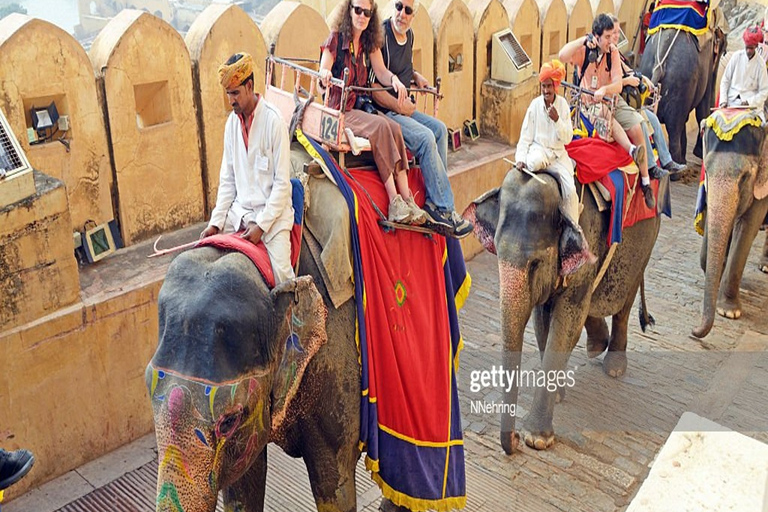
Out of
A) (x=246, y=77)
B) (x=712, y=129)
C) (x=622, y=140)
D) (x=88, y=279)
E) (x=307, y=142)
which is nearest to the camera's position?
(x=246, y=77)

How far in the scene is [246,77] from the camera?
3422mm

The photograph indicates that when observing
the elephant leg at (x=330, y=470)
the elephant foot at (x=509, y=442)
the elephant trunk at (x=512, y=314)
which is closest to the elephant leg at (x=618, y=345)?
the elephant foot at (x=509, y=442)

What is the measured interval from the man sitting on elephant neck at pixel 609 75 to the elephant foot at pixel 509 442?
215cm

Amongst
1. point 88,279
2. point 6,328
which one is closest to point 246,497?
point 6,328

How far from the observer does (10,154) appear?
16.1ft

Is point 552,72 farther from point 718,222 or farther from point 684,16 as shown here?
point 684,16

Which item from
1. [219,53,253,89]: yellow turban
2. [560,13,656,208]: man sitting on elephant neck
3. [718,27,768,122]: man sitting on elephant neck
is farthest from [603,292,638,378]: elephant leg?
[219,53,253,89]: yellow turban

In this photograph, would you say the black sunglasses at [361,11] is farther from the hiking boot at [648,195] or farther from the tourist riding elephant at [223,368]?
the hiking boot at [648,195]

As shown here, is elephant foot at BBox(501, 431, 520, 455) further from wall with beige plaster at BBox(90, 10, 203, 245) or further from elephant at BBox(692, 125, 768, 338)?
wall with beige plaster at BBox(90, 10, 203, 245)

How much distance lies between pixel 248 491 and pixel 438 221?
1649 mm

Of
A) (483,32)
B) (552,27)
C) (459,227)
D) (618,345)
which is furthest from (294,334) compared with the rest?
(552,27)

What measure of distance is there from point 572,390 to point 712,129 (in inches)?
107

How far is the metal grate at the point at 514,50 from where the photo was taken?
948 cm

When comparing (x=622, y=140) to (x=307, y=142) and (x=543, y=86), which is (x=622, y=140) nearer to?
(x=543, y=86)
